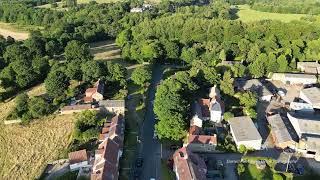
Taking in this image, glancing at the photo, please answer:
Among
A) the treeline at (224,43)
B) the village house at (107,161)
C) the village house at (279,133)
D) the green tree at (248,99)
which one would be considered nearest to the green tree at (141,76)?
the treeline at (224,43)

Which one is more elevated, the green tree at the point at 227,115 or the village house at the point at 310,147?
the green tree at the point at 227,115

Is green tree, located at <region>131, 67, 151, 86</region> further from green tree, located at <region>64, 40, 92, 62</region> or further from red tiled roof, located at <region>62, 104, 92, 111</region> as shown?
green tree, located at <region>64, 40, 92, 62</region>

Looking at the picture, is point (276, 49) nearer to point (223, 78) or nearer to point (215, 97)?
point (223, 78)

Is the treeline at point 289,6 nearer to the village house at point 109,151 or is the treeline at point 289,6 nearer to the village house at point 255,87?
the village house at point 255,87

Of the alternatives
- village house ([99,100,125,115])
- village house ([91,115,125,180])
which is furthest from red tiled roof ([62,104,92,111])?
village house ([91,115,125,180])

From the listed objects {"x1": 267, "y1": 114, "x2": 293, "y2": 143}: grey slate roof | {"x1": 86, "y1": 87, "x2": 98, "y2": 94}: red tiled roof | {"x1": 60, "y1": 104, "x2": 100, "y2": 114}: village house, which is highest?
{"x1": 86, "y1": 87, "x2": 98, "y2": 94}: red tiled roof

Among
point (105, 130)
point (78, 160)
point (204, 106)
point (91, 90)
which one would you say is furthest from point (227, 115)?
point (91, 90)

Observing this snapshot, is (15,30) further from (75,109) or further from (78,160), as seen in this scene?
(78,160)
